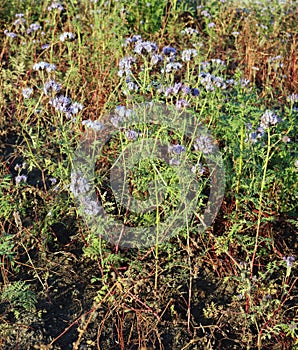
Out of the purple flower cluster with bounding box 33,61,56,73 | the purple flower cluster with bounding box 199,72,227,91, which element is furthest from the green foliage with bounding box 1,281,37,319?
the purple flower cluster with bounding box 199,72,227,91

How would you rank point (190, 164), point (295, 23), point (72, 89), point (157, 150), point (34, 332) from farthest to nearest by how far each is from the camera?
point (295, 23)
point (72, 89)
point (157, 150)
point (190, 164)
point (34, 332)

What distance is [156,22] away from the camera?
18.5 feet

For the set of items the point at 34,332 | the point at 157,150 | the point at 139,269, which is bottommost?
the point at 34,332

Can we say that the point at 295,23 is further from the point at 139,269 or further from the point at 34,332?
the point at 34,332

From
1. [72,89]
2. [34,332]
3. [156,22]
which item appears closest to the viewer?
[34,332]

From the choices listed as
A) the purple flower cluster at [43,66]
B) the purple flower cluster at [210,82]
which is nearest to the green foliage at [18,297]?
the purple flower cluster at [43,66]

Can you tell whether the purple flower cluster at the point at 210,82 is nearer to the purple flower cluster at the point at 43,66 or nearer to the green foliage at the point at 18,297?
the purple flower cluster at the point at 43,66

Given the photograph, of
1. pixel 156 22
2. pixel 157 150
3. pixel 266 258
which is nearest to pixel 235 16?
pixel 156 22

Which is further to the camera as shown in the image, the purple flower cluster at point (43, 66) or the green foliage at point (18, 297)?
the purple flower cluster at point (43, 66)

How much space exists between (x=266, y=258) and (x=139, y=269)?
0.82 meters

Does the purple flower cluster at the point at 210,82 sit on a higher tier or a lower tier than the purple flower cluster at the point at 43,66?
lower

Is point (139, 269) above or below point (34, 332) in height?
above

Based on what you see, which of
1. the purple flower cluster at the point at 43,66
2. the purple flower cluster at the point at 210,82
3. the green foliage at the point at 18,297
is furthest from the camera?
the purple flower cluster at the point at 43,66

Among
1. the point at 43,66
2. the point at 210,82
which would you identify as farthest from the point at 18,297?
the point at 210,82
